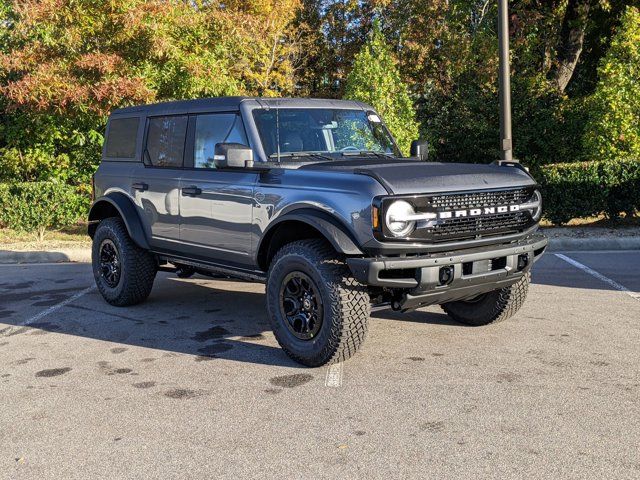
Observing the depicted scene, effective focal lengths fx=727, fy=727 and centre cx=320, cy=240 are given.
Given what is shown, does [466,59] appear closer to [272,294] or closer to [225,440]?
[272,294]

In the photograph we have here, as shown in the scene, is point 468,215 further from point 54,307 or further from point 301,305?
point 54,307

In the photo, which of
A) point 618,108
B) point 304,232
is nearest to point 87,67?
point 304,232

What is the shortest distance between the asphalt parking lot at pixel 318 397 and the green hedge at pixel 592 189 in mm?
5397

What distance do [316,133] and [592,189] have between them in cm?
791

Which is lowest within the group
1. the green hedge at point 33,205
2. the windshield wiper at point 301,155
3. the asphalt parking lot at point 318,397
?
the asphalt parking lot at point 318,397

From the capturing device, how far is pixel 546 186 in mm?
12750

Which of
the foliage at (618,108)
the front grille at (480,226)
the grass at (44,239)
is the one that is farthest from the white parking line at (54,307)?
the foliage at (618,108)

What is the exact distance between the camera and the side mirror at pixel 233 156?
555cm

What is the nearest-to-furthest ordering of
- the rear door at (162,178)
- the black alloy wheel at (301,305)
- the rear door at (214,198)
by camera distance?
the black alloy wheel at (301,305) → the rear door at (214,198) → the rear door at (162,178)

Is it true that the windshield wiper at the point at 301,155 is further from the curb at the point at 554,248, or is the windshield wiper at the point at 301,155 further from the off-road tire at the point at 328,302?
the curb at the point at 554,248

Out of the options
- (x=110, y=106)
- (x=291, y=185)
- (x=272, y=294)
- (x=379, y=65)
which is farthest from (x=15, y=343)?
(x=379, y=65)

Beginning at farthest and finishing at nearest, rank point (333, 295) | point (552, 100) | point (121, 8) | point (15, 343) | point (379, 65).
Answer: point (552, 100) < point (379, 65) < point (121, 8) < point (15, 343) < point (333, 295)

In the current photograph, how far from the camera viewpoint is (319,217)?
16.9 feet

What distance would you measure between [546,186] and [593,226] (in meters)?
1.14
